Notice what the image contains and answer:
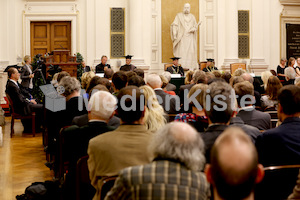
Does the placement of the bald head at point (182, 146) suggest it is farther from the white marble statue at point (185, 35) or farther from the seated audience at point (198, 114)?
the white marble statue at point (185, 35)

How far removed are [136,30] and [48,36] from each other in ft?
8.80

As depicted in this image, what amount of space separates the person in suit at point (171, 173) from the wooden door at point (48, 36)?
39.4ft

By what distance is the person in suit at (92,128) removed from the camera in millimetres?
3648

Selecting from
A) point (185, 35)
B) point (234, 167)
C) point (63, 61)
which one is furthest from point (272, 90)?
point (185, 35)

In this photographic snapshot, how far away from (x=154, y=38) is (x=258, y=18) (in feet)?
11.2

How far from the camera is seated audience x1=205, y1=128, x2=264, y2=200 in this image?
1.50 m

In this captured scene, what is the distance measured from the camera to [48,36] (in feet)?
45.4

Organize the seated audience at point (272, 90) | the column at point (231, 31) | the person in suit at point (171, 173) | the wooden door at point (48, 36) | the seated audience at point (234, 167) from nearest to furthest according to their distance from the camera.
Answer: the seated audience at point (234, 167) → the person in suit at point (171, 173) → the seated audience at point (272, 90) → the wooden door at point (48, 36) → the column at point (231, 31)

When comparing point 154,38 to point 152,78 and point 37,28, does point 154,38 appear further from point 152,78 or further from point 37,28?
point 152,78

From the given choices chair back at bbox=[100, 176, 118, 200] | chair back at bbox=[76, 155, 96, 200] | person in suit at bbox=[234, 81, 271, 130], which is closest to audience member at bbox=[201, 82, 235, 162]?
chair back at bbox=[100, 176, 118, 200]

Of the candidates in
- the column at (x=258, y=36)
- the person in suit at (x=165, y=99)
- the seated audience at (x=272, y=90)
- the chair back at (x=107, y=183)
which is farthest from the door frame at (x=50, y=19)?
the chair back at (x=107, y=183)

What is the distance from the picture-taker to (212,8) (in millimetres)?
14711

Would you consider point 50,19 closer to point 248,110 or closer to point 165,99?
point 165,99

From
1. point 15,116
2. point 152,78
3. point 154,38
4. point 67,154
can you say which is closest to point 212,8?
point 154,38
